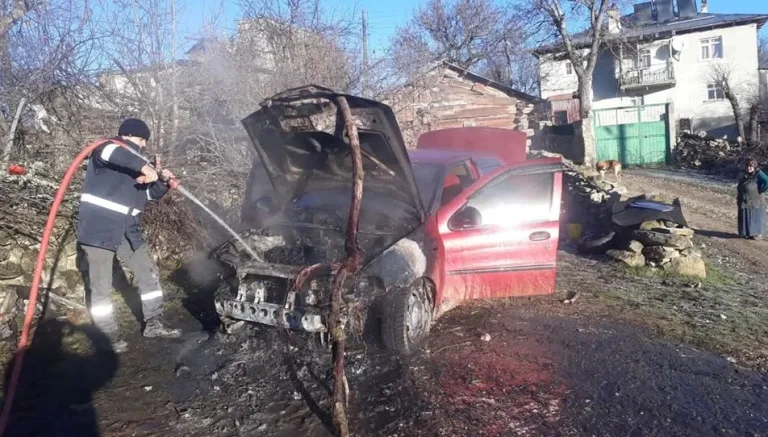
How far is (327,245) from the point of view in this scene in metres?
4.70

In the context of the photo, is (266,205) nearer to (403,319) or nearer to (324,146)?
(324,146)

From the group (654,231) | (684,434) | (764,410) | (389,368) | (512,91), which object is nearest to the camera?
(684,434)

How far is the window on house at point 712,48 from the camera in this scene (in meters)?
34.5

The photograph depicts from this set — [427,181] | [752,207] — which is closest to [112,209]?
[427,181]

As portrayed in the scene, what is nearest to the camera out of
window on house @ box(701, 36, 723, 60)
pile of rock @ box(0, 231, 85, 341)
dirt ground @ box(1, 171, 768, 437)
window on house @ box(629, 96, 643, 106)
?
dirt ground @ box(1, 171, 768, 437)

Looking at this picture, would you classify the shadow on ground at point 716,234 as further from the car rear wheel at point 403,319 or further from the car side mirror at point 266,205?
the car side mirror at point 266,205

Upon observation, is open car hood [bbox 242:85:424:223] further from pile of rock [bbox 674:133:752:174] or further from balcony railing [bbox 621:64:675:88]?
balcony railing [bbox 621:64:675:88]

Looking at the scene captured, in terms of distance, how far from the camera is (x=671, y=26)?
3547 cm

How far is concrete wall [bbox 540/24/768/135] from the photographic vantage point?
33969 millimetres

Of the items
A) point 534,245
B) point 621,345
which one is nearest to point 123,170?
point 534,245

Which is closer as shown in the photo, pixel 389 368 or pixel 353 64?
pixel 389 368

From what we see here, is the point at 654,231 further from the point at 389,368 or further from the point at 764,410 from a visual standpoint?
the point at 389,368

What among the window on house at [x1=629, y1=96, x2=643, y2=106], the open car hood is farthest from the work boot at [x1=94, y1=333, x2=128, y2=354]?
the window on house at [x1=629, y1=96, x2=643, y2=106]

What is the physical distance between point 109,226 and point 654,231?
627cm
